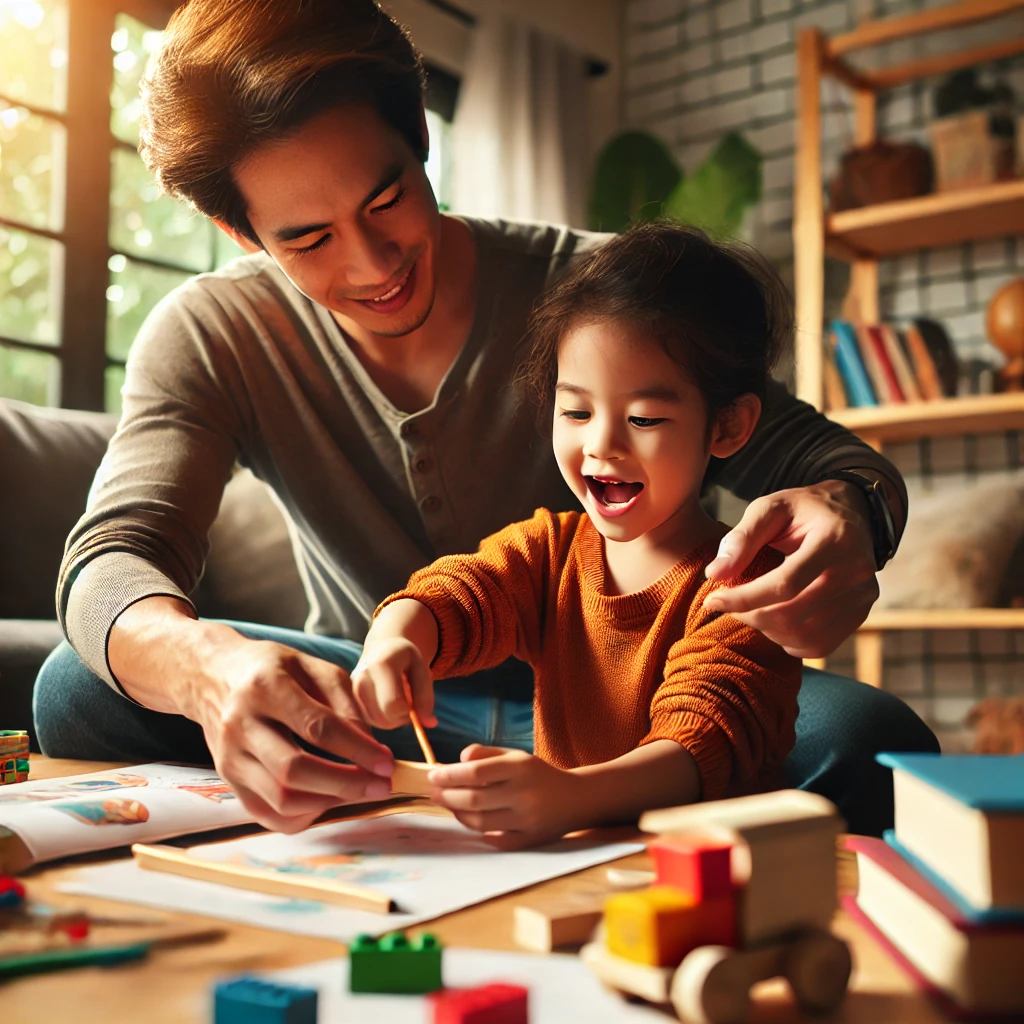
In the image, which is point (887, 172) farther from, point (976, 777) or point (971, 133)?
point (976, 777)

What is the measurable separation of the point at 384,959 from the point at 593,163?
11.9 ft

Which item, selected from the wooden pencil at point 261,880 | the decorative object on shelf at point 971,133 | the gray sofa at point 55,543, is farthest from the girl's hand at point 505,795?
the decorative object on shelf at point 971,133

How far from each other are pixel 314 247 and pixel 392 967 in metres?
0.85

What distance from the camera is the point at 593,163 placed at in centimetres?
380

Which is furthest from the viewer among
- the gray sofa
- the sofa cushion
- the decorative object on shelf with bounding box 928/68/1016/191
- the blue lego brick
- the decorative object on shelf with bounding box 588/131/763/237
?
the decorative object on shelf with bounding box 588/131/763/237

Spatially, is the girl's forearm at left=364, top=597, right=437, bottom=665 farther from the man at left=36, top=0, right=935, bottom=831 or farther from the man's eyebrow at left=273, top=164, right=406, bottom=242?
the man's eyebrow at left=273, top=164, right=406, bottom=242

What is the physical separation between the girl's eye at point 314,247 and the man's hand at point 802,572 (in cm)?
53

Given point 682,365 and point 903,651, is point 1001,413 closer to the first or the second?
point 903,651

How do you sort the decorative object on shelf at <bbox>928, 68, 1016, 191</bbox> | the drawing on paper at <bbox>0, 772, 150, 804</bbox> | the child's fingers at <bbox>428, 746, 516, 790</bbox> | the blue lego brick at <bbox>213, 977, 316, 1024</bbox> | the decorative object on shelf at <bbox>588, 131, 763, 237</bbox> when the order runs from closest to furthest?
the blue lego brick at <bbox>213, 977, 316, 1024</bbox>
the child's fingers at <bbox>428, 746, 516, 790</bbox>
the drawing on paper at <bbox>0, 772, 150, 804</bbox>
the decorative object on shelf at <bbox>928, 68, 1016, 191</bbox>
the decorative object on shelf at <bbox>588, 131, 763, 237</bbox>

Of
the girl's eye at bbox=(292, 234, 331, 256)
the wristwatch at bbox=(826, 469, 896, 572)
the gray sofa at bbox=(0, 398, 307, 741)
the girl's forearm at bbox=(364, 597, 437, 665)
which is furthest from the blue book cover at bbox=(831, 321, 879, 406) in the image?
the girl's forearm at bbox=(364, 597, 437, 665)

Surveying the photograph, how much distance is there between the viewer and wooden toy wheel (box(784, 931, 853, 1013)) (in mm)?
417

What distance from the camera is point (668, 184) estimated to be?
11.0 feet

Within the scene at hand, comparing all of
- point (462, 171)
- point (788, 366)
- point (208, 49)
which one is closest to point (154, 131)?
point (208, 49)

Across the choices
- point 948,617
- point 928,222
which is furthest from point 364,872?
point 928,222
